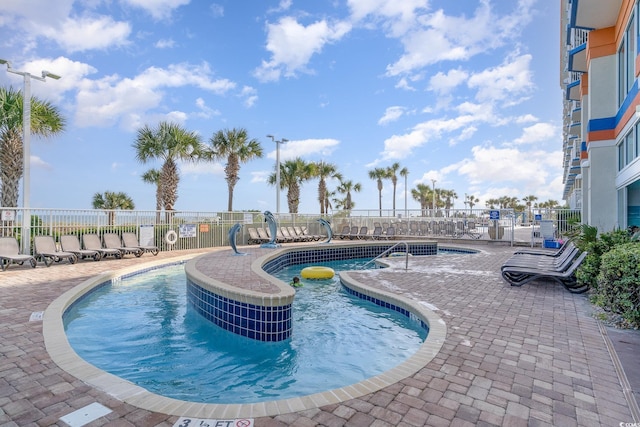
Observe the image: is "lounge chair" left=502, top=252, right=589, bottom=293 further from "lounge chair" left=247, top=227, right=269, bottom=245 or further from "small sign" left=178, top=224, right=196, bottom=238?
"small sign" left=178, top=224, right=196, bottom=238

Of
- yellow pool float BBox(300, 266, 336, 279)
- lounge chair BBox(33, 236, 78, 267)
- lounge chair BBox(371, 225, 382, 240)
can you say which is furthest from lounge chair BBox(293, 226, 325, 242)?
lounge chair BBox(33, 236, 78, 267)

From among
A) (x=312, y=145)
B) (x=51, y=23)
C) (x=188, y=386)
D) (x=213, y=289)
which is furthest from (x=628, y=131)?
(x=312, y=145)

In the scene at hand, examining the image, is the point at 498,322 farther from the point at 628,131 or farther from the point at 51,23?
the point at 51,23

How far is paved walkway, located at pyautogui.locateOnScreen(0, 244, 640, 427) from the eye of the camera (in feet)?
7.66

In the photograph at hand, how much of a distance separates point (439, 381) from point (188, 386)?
242cm

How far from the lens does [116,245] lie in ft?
38.0

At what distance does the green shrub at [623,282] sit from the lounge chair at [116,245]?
12248 millimetres

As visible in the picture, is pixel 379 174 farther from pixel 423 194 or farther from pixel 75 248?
pixel 75 248

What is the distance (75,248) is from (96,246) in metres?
0.65

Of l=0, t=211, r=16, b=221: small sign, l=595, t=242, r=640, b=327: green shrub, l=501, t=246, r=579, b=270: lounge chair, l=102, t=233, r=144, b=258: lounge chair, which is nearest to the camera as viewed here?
l=595, t=242, r=640, b=327: green shrub

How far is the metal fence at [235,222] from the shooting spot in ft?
35.2

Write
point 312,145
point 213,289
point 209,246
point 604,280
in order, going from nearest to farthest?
point 604,280, point 213,289, point 209,246, point 312,145

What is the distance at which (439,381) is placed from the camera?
286cm

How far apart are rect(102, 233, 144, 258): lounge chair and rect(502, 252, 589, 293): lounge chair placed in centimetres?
1108
